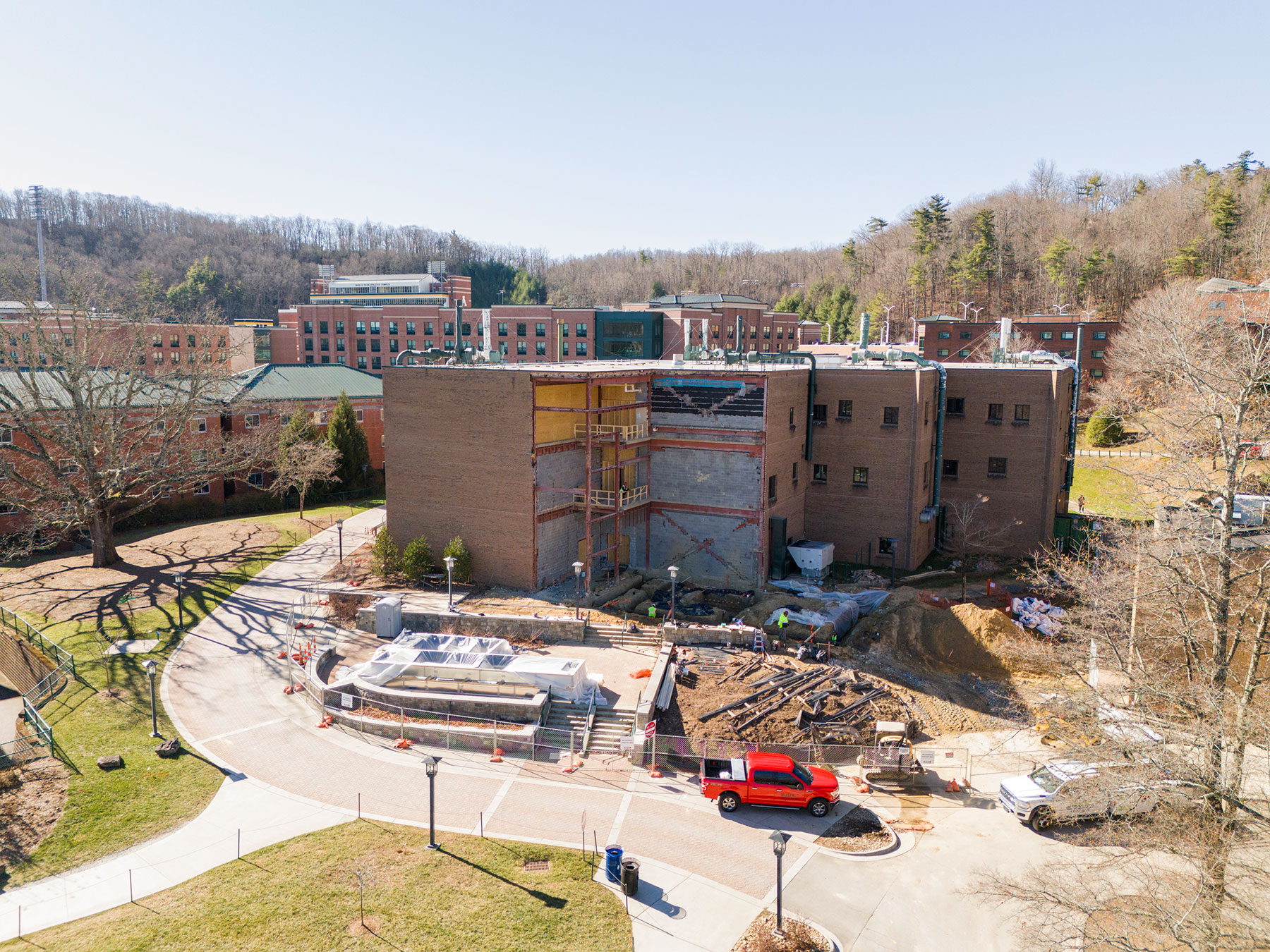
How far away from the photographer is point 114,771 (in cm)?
2358

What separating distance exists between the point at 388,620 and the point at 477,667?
23.7 ft

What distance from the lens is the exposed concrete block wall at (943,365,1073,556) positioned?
4572cm

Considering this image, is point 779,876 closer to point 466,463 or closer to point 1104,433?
point 466,463

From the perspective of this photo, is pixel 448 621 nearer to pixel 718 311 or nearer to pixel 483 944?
pixel 483 944

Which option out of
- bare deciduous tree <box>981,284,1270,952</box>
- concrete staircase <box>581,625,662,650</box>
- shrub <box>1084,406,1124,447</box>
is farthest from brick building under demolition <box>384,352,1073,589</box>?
shrub <box>1084,406,1124,447</box>

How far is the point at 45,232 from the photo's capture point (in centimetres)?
14388

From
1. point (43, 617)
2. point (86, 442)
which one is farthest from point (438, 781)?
point (86, 442)

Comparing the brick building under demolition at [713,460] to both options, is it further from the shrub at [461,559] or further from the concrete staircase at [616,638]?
the concrete staircase at [616,638]

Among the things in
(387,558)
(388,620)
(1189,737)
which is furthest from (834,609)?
(1189,737)

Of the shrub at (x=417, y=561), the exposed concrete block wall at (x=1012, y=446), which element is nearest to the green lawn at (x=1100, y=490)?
the exposed concrete block wall at (x=1012, y=446)

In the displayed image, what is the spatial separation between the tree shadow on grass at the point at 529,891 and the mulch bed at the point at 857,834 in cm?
689

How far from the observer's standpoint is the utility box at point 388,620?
3338 centimetres

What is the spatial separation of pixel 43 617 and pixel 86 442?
28.5ft

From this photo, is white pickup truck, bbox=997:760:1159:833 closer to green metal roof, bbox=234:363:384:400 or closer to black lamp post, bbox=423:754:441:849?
black lamp post, bbox=423:754:441:849
